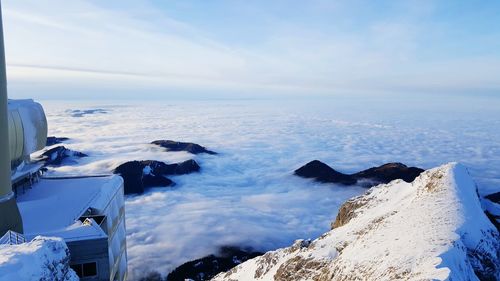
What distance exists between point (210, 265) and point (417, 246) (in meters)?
29.0

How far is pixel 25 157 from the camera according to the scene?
2500 cm

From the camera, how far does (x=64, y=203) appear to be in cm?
2123

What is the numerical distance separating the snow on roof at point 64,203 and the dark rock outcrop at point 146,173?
44.1 meters

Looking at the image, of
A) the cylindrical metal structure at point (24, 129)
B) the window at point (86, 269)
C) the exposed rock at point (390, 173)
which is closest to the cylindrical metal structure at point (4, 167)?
the window at point (86, 269)

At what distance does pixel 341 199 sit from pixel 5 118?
187 feet

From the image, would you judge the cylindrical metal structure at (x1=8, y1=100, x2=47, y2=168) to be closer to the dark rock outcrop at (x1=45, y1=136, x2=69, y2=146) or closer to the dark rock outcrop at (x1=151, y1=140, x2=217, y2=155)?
the dark rock outcrop at (x1=151, y1=140, x2=217, y2=155)

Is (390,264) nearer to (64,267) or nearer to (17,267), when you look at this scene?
(64,267)

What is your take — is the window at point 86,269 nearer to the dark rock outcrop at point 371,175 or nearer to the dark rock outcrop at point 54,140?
the dark rock outcrop at point 371,175

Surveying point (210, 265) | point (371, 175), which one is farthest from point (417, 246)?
point (371, 175)

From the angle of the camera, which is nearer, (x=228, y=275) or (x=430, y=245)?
(x=430, y=245)

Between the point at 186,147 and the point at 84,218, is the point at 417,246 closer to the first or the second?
the point at 84,218

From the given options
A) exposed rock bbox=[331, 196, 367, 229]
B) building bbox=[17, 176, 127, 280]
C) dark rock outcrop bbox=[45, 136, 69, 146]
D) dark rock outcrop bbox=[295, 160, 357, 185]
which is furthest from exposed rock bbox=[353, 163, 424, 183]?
dark rock outcrop bbox=[45, 136, 69, 146]

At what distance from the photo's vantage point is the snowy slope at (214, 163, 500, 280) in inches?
482

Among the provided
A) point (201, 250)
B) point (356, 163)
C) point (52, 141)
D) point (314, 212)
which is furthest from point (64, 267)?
point (52, 141)
